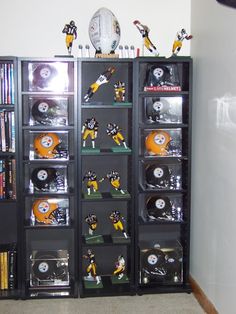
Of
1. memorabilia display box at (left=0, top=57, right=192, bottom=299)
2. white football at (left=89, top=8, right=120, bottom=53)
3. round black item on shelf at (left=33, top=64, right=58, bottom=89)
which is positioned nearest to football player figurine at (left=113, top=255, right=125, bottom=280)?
memorabilia display box at (left=0, top=57, right=192, bottom=299)

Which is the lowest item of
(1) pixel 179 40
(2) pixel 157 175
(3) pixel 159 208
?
(3) pixel 159 208

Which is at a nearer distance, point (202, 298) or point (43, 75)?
point (202, 298)

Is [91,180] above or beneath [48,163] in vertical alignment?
beneath

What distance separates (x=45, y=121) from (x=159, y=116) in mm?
803

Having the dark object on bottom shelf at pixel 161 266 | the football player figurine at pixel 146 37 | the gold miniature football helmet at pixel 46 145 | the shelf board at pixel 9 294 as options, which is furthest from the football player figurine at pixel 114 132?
the shelf board at pixel 9 294

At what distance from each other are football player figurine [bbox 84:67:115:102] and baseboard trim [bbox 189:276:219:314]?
4.97ft

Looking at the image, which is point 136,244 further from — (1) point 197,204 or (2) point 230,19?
(2) point 230,19

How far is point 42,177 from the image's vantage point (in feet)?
11.1

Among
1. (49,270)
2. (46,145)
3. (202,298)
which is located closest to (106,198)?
(46,145)

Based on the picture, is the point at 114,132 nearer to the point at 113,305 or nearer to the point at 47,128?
the point at 47,128

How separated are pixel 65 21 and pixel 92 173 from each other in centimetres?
112

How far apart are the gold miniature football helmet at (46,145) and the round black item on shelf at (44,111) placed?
0.10 metres

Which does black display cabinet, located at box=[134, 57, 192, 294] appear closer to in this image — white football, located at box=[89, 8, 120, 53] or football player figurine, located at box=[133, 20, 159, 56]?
football player figurine, located at box=[133, 20, 159, 56]

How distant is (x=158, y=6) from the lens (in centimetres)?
356
